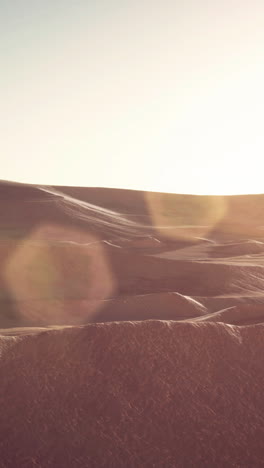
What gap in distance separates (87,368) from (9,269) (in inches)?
448

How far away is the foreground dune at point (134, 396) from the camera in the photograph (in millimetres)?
4930

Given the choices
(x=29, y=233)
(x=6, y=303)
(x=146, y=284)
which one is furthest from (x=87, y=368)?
(x=29, y=233)

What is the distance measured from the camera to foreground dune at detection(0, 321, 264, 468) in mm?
4930

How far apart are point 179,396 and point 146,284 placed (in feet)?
35.1

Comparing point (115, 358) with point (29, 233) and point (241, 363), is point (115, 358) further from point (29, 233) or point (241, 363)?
point (29, 233)

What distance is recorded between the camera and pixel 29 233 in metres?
32.6

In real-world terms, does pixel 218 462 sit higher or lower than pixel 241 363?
lower

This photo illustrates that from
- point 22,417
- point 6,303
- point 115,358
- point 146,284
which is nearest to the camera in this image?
point 22,417

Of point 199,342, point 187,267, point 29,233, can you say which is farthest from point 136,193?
point 199,342

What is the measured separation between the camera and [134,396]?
5566 mm

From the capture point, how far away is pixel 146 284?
16.3 meters

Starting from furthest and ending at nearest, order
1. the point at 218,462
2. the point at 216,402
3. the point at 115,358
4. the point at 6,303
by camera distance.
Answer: the point at 6,303, the point at 115,358, the point at 216,402, the point at 218,462

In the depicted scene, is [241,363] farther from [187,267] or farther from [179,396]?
[187,267]

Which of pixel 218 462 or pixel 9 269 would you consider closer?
pixel 218 462
